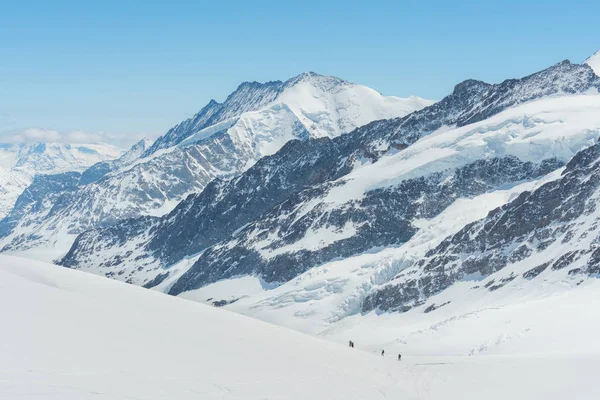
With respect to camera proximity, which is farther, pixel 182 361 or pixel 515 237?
pixel 515 237

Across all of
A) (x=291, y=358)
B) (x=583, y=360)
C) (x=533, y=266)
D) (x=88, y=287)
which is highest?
(x=88, y=287)

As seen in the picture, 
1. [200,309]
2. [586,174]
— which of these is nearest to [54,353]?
[200,309]

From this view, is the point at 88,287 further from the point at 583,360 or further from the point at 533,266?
the point at 533,266

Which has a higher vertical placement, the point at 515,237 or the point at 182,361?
the point at 182,361

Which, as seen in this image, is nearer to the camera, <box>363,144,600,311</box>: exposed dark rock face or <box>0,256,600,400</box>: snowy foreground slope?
<box>0,256,600,400</box>: snowy foreground slope

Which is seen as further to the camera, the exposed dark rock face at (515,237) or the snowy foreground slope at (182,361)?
the exposed dark rock face at (515,237)
